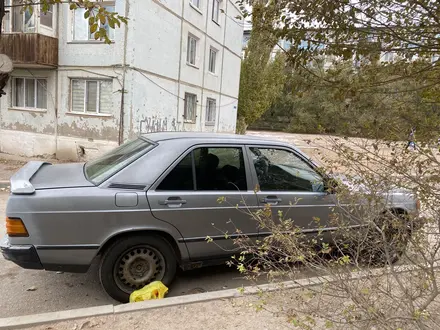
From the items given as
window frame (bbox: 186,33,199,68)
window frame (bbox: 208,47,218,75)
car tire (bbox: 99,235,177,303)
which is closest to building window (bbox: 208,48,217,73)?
window frame (bbox: 208,47,218,75)

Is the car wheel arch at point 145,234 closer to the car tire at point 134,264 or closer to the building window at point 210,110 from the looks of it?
the car tire at point 134,264

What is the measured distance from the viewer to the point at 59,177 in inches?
130

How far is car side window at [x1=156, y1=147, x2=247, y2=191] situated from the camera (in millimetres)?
3273

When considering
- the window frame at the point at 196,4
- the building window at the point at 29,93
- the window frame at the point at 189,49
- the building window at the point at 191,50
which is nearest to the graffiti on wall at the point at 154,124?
the window frame at the point at 189,49

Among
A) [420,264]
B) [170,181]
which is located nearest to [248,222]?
[170,181]

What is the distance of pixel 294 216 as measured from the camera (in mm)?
3598

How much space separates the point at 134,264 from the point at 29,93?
11962 mm

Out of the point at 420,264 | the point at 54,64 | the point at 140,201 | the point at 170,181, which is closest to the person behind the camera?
the point at 420,264

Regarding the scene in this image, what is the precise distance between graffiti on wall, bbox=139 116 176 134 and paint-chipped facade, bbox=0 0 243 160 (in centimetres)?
4

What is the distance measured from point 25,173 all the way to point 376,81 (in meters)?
3.43

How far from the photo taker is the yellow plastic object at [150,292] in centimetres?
297

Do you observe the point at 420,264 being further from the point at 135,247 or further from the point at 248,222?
the point at 135,247

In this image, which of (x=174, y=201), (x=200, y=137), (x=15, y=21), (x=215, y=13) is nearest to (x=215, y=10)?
(x=215, y=13)

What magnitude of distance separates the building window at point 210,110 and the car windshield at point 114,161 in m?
13.6
